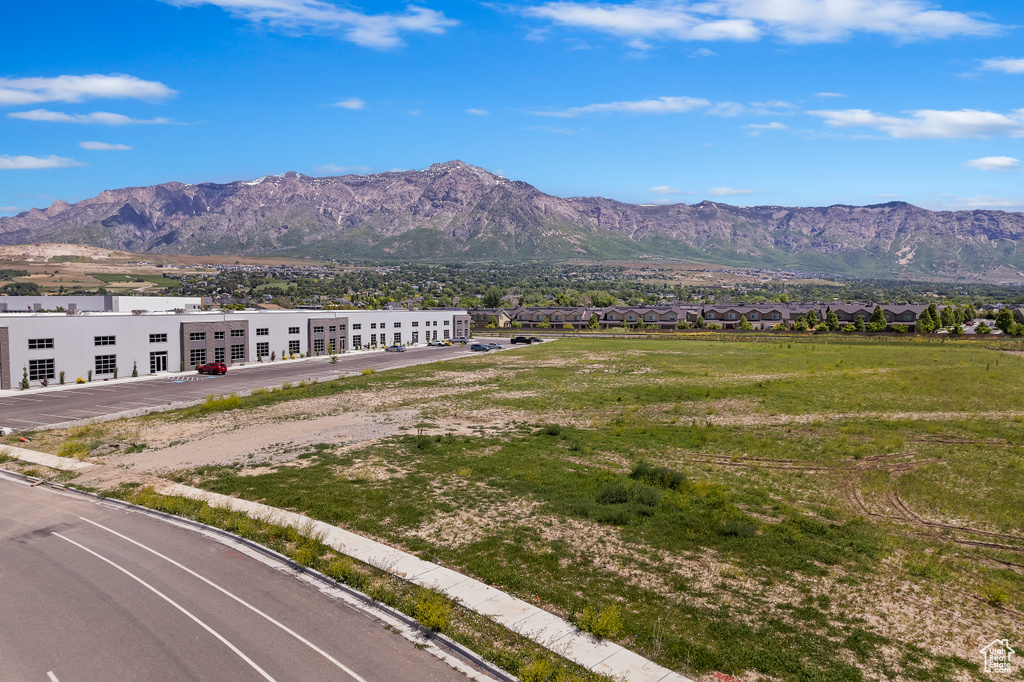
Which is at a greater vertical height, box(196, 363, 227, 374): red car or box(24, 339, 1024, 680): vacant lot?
box(24, 339, 1024, 680): vacant lot

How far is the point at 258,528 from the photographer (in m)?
22.1

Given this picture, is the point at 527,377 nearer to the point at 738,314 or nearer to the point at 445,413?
the point at 445,413

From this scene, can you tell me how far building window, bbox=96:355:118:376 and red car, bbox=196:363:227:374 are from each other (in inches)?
328

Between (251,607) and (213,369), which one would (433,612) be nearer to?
(251,607)

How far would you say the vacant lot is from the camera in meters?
16.1

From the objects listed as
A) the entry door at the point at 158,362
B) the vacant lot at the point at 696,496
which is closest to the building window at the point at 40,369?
the entry door at the point at 158,362

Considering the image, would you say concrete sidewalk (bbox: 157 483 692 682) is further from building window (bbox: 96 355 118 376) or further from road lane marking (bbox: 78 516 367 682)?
building window (bbox: 96 355 118 376)

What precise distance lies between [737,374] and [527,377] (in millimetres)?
23373

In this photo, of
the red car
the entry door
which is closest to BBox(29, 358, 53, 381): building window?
the entry door

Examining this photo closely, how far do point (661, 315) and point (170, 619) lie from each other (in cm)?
15541

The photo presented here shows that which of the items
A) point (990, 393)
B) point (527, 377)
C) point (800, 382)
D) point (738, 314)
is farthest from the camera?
point (738, 314)

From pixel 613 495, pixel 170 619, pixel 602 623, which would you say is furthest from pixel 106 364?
pixel 602 623

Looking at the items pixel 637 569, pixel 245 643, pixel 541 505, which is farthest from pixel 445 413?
pixel 245 643

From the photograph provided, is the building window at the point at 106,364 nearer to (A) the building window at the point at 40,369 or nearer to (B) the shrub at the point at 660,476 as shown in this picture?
(A) the building window at the point at 40,369
